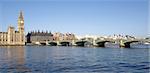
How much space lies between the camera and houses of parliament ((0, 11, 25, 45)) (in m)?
123

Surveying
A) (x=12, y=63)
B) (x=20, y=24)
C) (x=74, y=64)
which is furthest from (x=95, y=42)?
(x=12, y=63)

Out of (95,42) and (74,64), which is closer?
(74,64)

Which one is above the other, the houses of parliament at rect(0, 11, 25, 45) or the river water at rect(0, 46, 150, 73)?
the houses of parliament at rect(0, 11, 25, 45)

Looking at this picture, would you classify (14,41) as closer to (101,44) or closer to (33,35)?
(33,35)

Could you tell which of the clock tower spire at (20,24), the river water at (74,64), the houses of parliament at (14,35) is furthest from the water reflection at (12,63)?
the clock tower spire at (20,24)

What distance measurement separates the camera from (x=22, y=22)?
417 ft

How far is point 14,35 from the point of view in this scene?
4941 inches

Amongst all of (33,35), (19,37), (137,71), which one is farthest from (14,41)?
(137,71)

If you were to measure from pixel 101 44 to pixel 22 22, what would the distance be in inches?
1651

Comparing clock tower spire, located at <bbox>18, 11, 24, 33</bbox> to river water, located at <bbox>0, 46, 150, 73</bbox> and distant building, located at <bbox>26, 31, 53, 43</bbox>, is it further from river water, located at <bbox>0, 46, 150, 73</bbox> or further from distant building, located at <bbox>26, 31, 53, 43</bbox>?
river water, located at <bbox>0, 46, 150, 73</bbox>

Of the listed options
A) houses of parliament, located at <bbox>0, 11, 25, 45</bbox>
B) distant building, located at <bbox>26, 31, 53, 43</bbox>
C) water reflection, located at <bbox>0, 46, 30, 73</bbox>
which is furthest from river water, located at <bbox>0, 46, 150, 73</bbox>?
distant building, located at <bbox>26, 31, 53, 43</bbox>

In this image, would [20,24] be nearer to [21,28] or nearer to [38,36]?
[21,28]

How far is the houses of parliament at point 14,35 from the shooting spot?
123 metres

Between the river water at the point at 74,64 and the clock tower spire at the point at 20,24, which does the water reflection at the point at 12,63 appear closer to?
the river water at the point at 74,64
